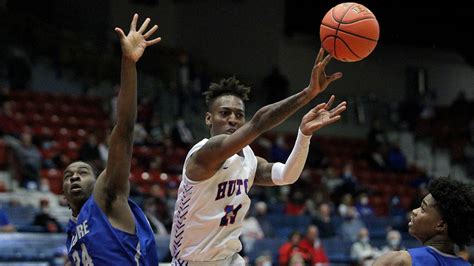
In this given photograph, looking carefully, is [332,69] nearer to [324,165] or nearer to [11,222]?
[324,165]

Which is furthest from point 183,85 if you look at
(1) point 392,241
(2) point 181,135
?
(1) point 392,241

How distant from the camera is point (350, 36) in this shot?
5699 mm

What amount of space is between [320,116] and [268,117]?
0.53 meters

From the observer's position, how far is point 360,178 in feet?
66.1

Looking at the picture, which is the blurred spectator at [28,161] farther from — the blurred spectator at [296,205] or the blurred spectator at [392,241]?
the blurred spectator at [392,241]

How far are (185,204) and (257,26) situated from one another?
19043 mm

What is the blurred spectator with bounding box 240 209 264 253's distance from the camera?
1374cm

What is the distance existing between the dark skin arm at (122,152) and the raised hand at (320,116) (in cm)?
117

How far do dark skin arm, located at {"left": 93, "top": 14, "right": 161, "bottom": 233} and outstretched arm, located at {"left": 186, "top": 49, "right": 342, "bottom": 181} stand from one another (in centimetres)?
66

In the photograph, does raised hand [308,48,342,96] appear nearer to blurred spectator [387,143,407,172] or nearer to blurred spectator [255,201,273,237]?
blurred spectator [255,201,273,237]

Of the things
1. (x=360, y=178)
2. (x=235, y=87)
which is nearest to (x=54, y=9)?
(x=360, y=178)

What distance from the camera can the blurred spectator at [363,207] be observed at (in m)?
17.5

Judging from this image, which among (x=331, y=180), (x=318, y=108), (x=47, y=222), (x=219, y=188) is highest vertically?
(x=318, y=108)

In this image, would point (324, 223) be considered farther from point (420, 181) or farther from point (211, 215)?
point (211, 215)
